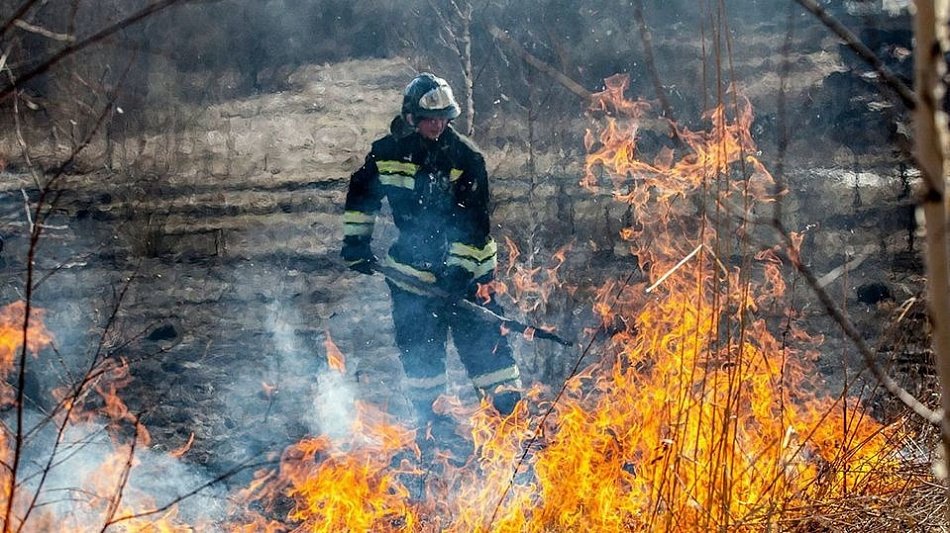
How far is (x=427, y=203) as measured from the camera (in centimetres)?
582

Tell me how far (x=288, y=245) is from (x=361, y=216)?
309 centimetres

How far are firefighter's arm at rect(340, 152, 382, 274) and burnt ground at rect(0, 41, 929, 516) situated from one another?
2.12 m

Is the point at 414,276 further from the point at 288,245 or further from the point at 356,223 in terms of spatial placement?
the point at 288,245

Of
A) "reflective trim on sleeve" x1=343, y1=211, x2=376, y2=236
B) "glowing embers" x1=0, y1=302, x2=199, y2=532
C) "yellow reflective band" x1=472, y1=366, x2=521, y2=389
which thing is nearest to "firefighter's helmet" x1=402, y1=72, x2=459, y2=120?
"reflective trim on sleeve" x1=343, y1=211, x2=376, y2=236

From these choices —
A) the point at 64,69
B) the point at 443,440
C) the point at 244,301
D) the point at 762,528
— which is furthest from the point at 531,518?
the point at 64,69

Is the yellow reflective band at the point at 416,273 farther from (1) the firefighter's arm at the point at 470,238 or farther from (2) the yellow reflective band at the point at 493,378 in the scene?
(2) the yellow reflective band at the point at 493,378

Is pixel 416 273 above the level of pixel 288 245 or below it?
above

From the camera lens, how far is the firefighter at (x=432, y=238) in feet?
18.7

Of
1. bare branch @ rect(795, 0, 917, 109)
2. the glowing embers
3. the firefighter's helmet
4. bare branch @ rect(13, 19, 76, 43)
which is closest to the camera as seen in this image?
bare branch @ rect(795, 0, 917, 109)

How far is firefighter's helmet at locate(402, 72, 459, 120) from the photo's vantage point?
18.2 ft

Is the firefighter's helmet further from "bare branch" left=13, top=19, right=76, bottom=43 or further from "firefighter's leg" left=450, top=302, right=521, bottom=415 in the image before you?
"bare branch" left=13, top=19, right=76, bottom=43

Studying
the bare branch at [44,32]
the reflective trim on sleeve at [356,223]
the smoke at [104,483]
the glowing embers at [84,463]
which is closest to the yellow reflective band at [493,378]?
the reflective trim on sleeve at [356,223]

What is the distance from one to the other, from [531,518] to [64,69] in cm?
669

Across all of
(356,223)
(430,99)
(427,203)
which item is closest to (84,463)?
(356,223)
